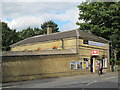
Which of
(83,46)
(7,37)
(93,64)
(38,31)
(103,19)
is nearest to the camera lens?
(83,46)

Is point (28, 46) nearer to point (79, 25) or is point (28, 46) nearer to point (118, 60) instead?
point (79, 25)

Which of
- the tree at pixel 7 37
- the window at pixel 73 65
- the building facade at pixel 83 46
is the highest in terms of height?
the tree at pixel 7 37

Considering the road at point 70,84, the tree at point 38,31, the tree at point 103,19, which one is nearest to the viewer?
the road at point 70,84

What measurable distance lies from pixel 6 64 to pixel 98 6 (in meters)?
25.7

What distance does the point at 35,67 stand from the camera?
20297 mm

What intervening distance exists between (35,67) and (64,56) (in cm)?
506

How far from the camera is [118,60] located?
118 ft

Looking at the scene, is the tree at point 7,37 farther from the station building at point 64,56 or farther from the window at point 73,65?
the window at point 73,65

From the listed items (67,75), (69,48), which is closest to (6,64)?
(67,75)

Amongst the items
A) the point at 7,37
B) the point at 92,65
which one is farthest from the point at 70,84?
the point at 7,37

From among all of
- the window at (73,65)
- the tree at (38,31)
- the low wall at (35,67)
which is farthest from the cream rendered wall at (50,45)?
the tree at (38,31)

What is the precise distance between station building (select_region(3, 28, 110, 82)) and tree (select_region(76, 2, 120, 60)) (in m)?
3.96

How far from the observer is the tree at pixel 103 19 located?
34.4m

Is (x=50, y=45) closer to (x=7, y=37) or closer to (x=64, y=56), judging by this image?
(x=64, y=56)
